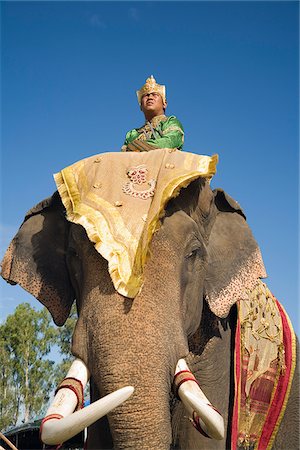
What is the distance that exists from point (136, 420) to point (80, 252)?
3.62 ft

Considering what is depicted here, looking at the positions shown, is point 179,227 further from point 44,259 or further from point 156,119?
point 156,119

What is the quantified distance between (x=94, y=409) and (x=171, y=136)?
244 centimetres

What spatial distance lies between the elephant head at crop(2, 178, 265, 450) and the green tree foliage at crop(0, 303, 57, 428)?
2213 centimetres

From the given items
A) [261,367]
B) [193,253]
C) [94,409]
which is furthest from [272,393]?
[94,409]

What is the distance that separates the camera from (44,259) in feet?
14.6

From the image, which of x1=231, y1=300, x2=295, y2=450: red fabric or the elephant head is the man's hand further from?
x1=231, y1=300, x2=295, y2=450: red fabric

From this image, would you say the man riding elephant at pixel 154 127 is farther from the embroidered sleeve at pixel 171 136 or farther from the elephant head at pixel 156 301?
the elephant head at pixel 156 301

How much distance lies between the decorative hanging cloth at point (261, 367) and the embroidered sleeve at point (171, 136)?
1.22 meters

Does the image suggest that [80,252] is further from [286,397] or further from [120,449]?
[286,397]

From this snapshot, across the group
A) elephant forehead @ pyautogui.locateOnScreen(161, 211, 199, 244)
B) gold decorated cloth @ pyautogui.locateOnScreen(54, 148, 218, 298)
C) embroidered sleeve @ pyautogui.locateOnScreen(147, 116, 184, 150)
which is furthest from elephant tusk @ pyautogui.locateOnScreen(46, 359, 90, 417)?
embroidered sleeve @ pyautogui.locateOnScreen(147, 116, 184, 150)

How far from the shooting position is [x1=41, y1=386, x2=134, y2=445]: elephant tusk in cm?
276

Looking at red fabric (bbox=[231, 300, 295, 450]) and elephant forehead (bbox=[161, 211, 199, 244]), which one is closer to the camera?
elephant forehead (bbox=[161, 211, 199, 244])

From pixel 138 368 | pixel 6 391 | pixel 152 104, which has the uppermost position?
pixel 6 391

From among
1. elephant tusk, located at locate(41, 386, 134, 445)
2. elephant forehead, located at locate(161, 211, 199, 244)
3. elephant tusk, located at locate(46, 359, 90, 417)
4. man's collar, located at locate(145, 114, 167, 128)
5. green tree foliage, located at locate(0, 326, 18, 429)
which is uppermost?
green tree foliage, located at locate(0, 326, 18, 429)
